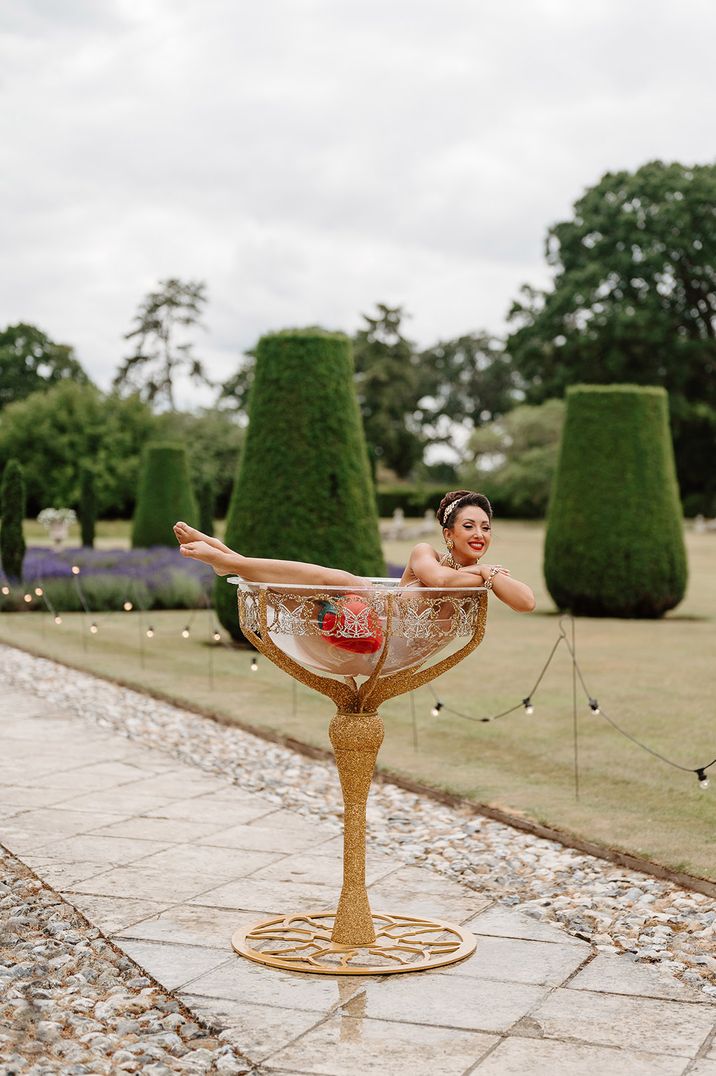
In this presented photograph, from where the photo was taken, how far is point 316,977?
3.46 metres

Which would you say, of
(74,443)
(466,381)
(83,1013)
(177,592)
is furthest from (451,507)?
(466,381)

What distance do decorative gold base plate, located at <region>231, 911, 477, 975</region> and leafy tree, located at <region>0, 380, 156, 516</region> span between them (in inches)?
1373

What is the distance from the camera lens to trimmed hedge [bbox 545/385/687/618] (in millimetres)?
14906

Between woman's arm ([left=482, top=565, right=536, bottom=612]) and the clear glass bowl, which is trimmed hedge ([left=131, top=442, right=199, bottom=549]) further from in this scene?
woman's arm ([left=482, top=565, right=536, bottom=612])

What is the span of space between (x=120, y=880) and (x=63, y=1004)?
1208mm

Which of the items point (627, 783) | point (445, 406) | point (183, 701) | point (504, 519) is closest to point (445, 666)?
point (627, 783)

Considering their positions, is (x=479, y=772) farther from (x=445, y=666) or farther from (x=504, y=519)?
(x=504, y=519)

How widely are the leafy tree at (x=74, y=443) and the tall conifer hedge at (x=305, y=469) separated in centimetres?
2688

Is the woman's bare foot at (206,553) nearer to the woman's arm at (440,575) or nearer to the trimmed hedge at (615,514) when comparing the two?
the woman's arm at (440,575)

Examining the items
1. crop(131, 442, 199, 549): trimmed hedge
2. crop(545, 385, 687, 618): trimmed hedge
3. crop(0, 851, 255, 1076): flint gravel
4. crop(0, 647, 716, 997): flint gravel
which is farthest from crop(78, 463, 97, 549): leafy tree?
crop(0, 851, 255, 1076): flint gravel

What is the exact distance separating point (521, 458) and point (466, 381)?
20.2 metres

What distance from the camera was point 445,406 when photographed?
56.6 m

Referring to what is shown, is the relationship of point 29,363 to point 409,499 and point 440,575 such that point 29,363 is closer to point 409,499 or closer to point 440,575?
point 409,499

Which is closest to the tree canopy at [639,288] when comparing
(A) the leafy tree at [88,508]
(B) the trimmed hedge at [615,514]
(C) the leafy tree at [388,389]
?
(C) the leafy tree at [388,389]
